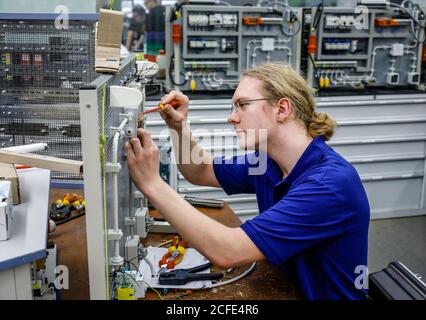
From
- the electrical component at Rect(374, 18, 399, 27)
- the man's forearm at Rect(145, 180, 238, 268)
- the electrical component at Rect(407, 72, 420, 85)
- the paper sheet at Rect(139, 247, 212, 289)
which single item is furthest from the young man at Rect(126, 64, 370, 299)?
the electrical component at Rect(407, 72, 420, 85)

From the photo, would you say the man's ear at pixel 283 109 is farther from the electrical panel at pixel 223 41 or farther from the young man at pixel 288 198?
the electrical panel at pixel 223 41

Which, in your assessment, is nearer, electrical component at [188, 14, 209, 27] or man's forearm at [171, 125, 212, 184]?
man's forearm at [171, 125, 212, 184]

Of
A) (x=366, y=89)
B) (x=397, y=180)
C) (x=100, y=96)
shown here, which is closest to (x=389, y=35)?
(x=366, y=89)

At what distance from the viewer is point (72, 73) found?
5.71ft

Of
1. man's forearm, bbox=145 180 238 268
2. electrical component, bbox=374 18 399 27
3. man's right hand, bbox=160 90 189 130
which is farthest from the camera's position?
electrical component, bbox=374 18 399 27

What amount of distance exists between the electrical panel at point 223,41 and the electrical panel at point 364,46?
0.49 feet

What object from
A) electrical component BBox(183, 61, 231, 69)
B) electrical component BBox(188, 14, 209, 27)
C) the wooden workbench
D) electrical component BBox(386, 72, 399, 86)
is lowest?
the wooden workbench

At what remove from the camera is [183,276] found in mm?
1267

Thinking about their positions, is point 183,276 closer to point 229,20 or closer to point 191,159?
point 191,159

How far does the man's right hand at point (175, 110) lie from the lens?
1.45 m

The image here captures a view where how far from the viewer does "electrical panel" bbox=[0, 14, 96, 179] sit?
67.5 inches

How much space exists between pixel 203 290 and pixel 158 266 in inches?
6.7

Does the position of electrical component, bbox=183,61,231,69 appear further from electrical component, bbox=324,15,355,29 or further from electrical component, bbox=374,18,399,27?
electrical component, bbox=374,18,399,27

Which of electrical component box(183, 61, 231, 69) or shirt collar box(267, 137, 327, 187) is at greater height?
electrical component box(183, 61, 231, 69)
